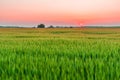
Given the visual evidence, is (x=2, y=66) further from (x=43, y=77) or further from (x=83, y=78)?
(x=83, y=78)

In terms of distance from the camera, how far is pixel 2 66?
4535mm

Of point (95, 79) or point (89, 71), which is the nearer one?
point (95, 79)

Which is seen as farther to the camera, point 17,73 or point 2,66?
point 2,66

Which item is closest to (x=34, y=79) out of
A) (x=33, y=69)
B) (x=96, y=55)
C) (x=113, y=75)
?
(x=33, y=69)

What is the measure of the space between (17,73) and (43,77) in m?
0.55

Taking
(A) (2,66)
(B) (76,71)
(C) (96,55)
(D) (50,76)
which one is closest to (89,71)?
(B) (76,71)

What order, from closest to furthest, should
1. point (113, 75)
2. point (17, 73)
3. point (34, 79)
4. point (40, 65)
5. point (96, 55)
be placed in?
point (34, 79)
point (113, 75)
point (17, 73)
point (40, 65)
point (96, 55)

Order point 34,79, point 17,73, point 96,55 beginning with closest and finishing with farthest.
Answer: point 34,79, point 17,73, point 96,55

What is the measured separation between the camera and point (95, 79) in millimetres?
3348

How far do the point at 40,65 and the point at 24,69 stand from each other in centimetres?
39

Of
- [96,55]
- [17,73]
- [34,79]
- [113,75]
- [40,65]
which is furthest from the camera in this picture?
[96,55]

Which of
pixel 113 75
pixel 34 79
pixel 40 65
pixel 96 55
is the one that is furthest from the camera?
pixel 96 55

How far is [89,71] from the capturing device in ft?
12.7

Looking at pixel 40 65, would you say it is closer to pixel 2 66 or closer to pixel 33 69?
pixel 33 69
